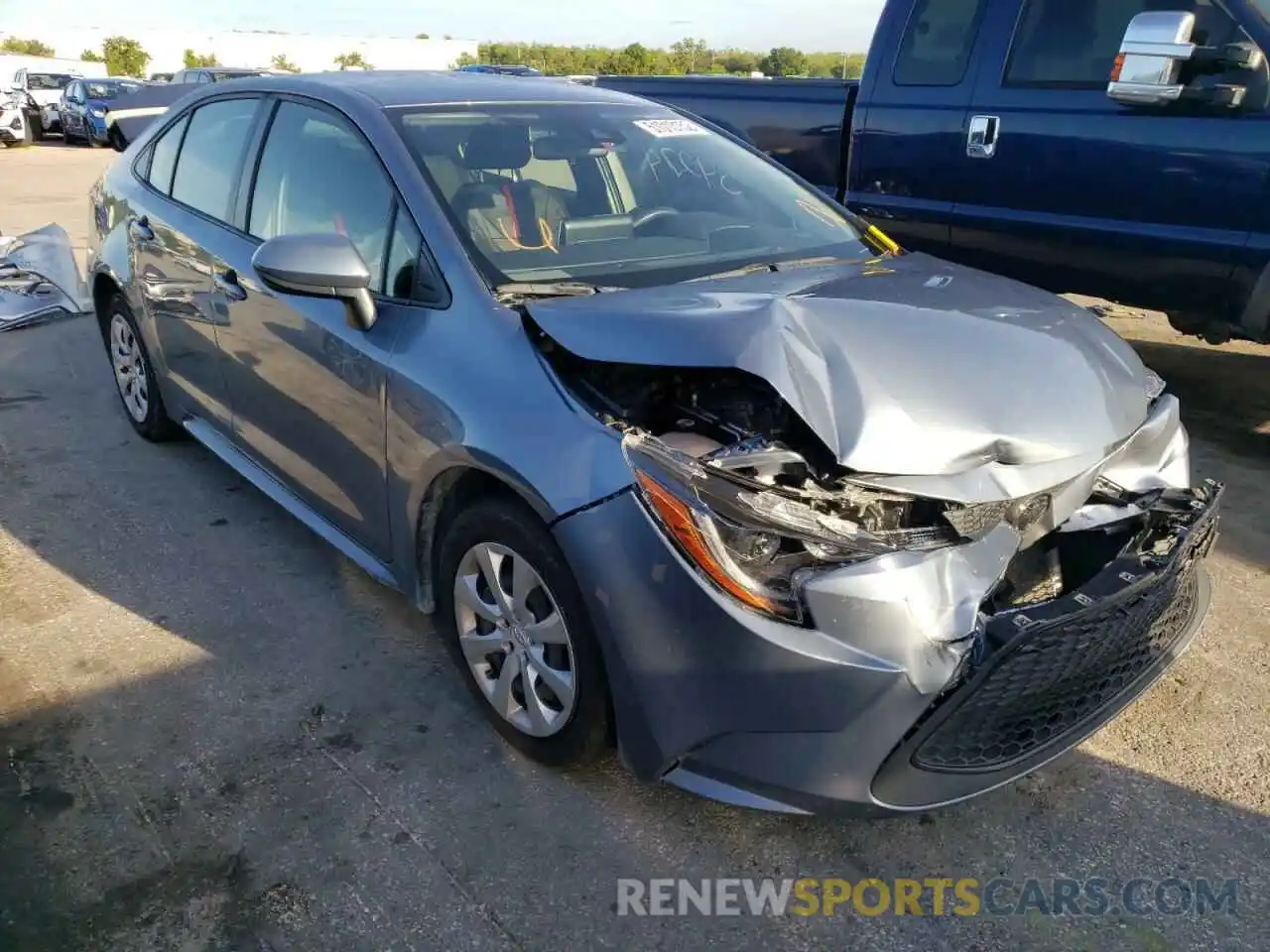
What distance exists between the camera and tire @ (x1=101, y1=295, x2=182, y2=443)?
4.51 meters

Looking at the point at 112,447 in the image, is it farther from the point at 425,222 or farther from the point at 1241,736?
the point at 1241,736

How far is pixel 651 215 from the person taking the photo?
10.4 ft

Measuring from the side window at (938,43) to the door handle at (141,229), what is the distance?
3609mm

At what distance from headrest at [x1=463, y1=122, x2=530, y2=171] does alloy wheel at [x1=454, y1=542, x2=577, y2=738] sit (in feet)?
3.98

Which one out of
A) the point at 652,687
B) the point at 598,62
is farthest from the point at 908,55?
the point at 598,62

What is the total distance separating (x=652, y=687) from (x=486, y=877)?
61 centimetres

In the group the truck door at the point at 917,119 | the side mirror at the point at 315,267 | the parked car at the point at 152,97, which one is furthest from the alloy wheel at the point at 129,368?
the parked car at the point at 152,97

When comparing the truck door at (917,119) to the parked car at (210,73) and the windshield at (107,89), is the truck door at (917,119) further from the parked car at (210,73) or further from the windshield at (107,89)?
the windshield at (107,89)

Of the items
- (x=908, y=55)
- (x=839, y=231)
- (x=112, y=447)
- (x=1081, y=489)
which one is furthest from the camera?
(x=908, y=55)

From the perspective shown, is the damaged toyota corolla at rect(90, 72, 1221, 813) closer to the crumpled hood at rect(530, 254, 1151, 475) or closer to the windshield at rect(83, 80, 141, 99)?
the crumpled hood at rect(530, 254, 1151, 475)

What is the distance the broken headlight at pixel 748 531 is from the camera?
6.55ft

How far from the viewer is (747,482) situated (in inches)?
80.7

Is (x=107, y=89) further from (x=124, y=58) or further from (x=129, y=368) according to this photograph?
(x=124, y=58)

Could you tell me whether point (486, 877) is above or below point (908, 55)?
below
